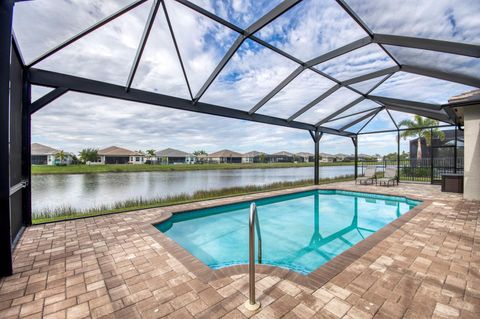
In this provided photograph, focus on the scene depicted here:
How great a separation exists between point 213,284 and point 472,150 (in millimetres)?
8120

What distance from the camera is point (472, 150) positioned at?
5.95 m

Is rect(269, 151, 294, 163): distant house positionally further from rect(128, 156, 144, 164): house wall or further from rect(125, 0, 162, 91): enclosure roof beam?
rect(125, 0, 162, 91): enclosure roof beam

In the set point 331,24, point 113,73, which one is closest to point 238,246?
point 113,73

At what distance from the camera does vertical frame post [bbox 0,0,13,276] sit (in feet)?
7.30

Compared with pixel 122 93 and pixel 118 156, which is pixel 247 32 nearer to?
pixel 122 93

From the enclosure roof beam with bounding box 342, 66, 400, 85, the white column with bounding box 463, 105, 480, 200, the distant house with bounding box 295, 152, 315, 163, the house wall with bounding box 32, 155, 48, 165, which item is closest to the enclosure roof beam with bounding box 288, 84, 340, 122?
the enclosure roof beam with bounding box 342, 66, 400, 85

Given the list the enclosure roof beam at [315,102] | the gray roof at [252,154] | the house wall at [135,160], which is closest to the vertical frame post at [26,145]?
the enclosure roof beam at [315,102]

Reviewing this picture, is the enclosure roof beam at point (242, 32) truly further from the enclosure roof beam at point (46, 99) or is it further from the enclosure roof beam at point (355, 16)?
the enclosure roof beam at point (46, 99)

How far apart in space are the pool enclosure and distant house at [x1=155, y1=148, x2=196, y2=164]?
50.9 metres

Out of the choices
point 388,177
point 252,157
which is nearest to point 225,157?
point 252,157

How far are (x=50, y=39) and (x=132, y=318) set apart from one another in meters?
4.32

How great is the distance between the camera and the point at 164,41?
4215 mm

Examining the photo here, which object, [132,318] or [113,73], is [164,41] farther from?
[132,318]

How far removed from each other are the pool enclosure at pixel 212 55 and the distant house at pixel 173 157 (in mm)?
50854
